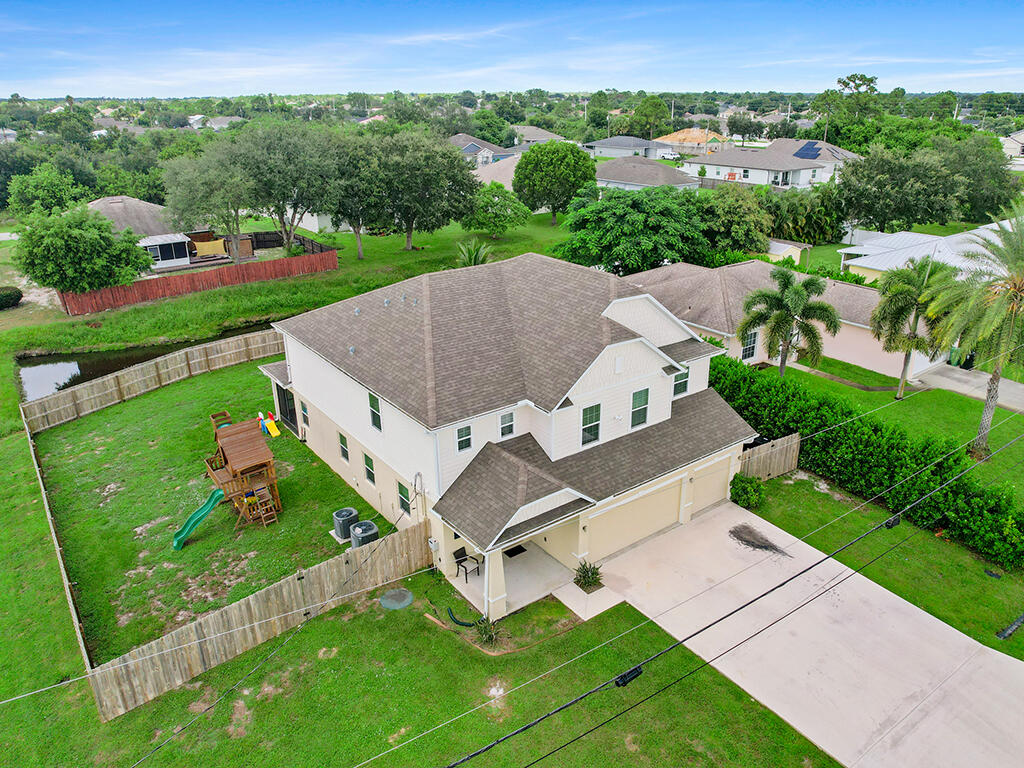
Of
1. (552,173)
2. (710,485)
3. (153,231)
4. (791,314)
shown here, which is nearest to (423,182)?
(552,173)

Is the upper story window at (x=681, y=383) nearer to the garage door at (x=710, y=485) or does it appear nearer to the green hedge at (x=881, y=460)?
the garage door at (x=710, y=485)

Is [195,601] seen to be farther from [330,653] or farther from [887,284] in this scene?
[887,284]

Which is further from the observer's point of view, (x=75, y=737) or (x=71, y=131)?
(x=71, y=131)

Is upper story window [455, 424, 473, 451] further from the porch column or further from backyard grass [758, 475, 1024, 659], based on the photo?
backyard grass [758, 475, 1024, 659]

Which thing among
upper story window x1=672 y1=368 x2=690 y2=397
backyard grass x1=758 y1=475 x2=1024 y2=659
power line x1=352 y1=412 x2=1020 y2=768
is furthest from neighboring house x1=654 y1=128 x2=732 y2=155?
backyard grass x1=758 y1=475 x2=1024 y2=659

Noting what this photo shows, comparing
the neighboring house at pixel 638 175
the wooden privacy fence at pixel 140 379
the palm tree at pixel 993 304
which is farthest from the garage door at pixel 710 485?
the neighboring house at pixel 638 175

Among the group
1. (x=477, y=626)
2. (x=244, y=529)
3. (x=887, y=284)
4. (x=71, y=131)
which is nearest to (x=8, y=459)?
(x=244, y=529)
